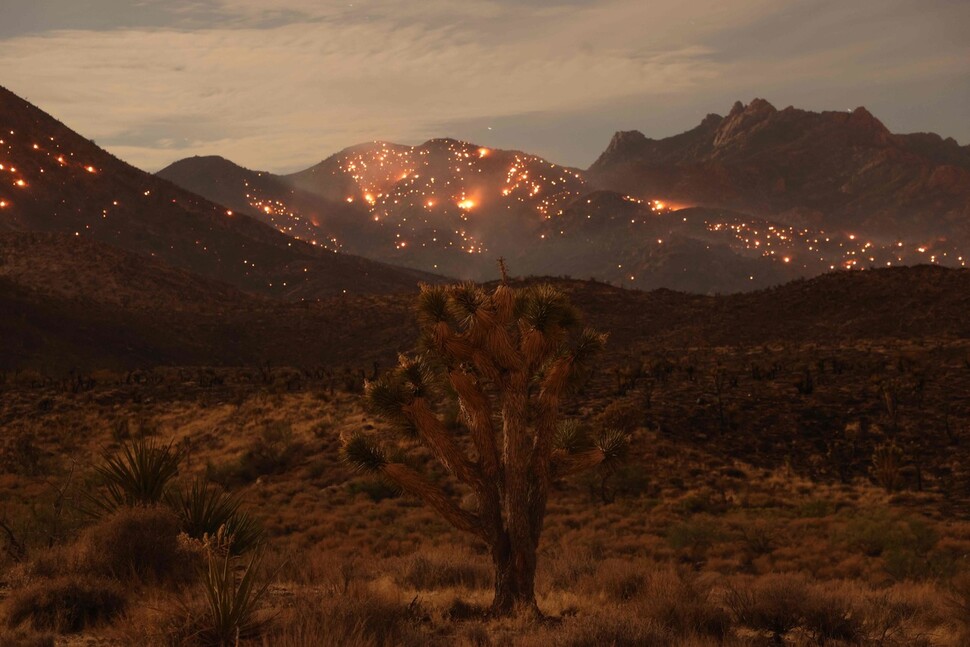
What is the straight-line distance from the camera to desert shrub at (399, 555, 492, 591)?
11438 millimetres

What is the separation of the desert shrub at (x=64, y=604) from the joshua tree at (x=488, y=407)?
126 inches

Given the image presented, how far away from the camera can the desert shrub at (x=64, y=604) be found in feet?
25.9

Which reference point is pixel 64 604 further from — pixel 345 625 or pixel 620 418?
pixel 620 418

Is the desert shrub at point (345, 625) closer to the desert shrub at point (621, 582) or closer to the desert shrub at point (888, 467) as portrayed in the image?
the desert shrub at point (621, 582)

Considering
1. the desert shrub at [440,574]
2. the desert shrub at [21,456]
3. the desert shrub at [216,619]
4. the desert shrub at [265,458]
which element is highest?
the desert shrub at [216,619]

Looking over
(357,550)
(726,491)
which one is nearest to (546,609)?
(357,550)

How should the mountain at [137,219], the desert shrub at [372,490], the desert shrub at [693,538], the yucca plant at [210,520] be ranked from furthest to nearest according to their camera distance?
the mountain at [137,219], the desert shrub at [372,490], the desert shrub at [693,538], the yucca plant at [210,520]

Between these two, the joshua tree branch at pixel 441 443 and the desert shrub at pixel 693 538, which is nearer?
the joshua tree branch at pixel 441 443

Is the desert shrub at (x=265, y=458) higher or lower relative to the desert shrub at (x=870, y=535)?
higher

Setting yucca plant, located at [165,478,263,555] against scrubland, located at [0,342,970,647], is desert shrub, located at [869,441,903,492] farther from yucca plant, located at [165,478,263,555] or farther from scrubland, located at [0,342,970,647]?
yucca plant, located at [165,478,263,555]

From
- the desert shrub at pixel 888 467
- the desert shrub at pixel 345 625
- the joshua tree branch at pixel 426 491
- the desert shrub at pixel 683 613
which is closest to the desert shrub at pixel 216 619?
the desert shrub at pixel 345 625

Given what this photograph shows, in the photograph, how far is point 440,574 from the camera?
1166 centimetres

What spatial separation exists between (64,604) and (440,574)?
492 cm

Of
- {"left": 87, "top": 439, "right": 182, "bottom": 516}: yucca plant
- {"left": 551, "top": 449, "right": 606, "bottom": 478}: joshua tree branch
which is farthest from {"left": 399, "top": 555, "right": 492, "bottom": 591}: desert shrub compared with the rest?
{"left": 87, "top": 439, "right": 182, "bottom": 516}: yucca plant
